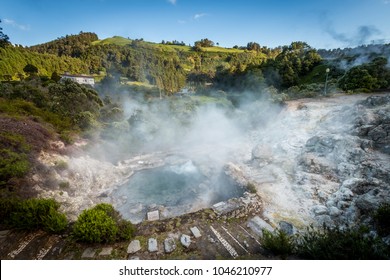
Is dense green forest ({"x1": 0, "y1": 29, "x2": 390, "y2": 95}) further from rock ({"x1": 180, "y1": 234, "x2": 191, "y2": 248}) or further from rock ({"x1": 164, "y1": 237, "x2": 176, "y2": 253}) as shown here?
rock ({"x1": 180, "y1": 234, "x2": 191, "y2": 248})

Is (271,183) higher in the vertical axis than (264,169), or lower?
lower

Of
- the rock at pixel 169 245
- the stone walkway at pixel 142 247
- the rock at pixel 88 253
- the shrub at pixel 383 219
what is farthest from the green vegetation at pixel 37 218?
the shrub at pixel 383 219

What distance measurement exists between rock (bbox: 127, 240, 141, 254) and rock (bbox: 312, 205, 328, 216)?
281 inches

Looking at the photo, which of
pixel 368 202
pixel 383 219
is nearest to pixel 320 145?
pixel 368 202

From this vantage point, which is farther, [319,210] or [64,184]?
[64,184]

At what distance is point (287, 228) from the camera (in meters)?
7.91

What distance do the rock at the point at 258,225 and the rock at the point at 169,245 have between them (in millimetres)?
2939

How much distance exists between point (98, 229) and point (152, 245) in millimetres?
1725

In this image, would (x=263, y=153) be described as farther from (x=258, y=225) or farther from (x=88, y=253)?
(x=88, y=253)

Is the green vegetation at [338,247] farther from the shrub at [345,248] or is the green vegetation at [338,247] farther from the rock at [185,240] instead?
the rock at [185,240]

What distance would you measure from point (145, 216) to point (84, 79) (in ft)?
139

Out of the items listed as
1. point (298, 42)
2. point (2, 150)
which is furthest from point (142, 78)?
point (2, 150)

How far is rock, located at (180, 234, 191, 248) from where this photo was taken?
274 inches

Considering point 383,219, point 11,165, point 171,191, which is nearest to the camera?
point 383,219
